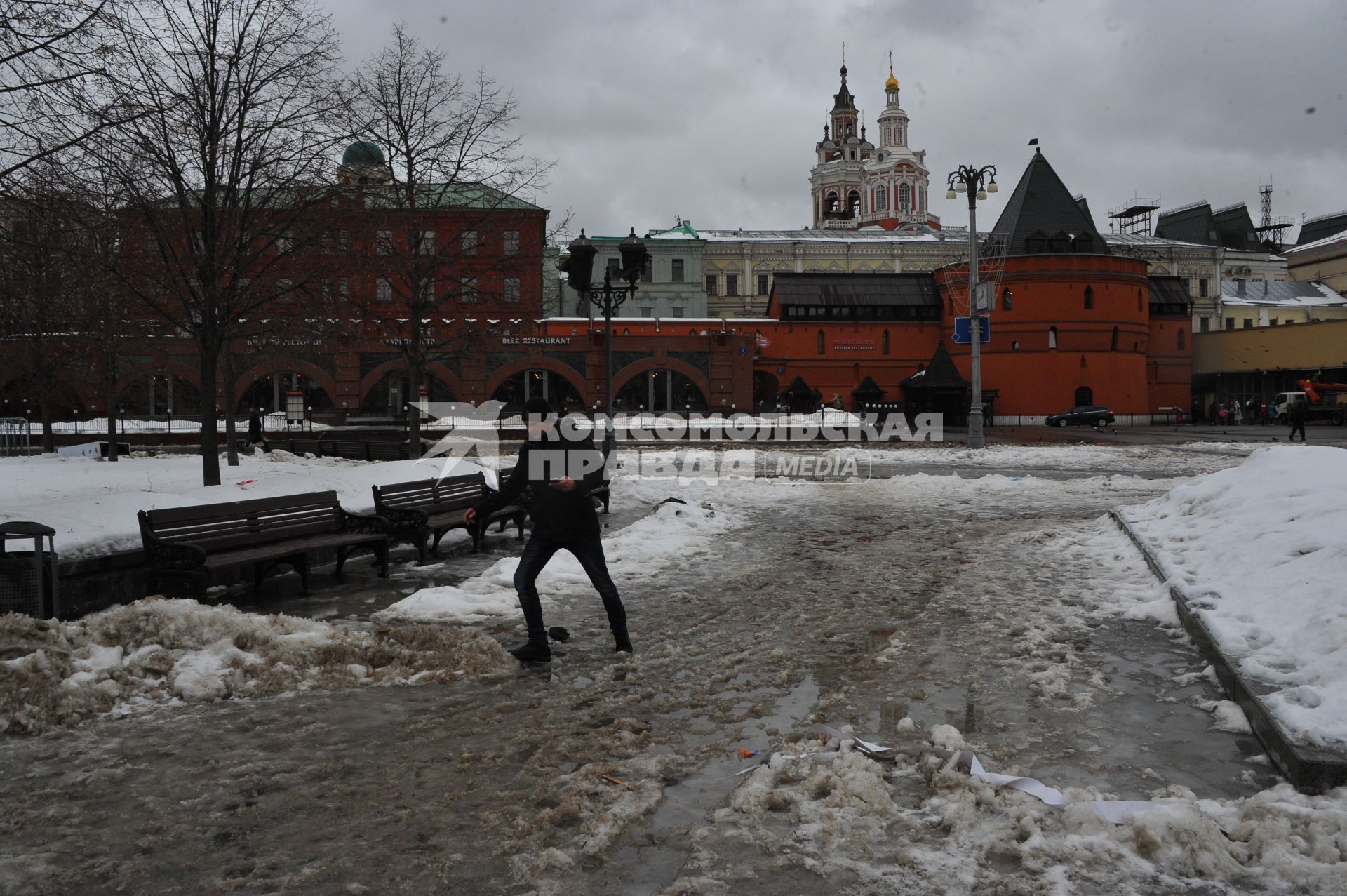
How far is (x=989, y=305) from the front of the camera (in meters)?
28.6

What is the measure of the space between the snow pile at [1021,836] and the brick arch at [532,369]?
44564mm

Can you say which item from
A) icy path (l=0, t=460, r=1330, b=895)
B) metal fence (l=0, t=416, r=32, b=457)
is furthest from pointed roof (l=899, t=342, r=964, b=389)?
icy path (l=0, t=460, r=1330, b=895)

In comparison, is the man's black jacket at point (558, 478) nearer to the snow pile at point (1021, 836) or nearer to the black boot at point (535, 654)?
the black boot at point (535, 654)

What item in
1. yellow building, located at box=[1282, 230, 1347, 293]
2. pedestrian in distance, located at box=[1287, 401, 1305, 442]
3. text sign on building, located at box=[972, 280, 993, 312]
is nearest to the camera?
text sign on building, located at box=[972, 280, 993, 312]

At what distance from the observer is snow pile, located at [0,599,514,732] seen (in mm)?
5594

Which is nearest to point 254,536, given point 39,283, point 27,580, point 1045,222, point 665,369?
point 27,580

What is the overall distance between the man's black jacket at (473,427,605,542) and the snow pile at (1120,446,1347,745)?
4422mm

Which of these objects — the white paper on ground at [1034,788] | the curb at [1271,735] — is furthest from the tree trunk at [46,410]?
the curb at [1271,735]

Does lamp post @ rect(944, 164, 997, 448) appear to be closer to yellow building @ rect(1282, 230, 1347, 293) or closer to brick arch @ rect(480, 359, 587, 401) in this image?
brick arch @ rect(480, 359, 587, 401)

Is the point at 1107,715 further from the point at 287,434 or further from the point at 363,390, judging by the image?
the point at 363,390

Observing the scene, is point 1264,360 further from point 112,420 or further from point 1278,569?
point 112,420

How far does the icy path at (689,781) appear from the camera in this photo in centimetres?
369

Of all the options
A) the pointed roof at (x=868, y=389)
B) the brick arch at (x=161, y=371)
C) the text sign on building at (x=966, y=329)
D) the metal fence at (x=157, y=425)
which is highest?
the text sign on building at (x=966, y=329)

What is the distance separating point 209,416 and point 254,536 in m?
6.22
